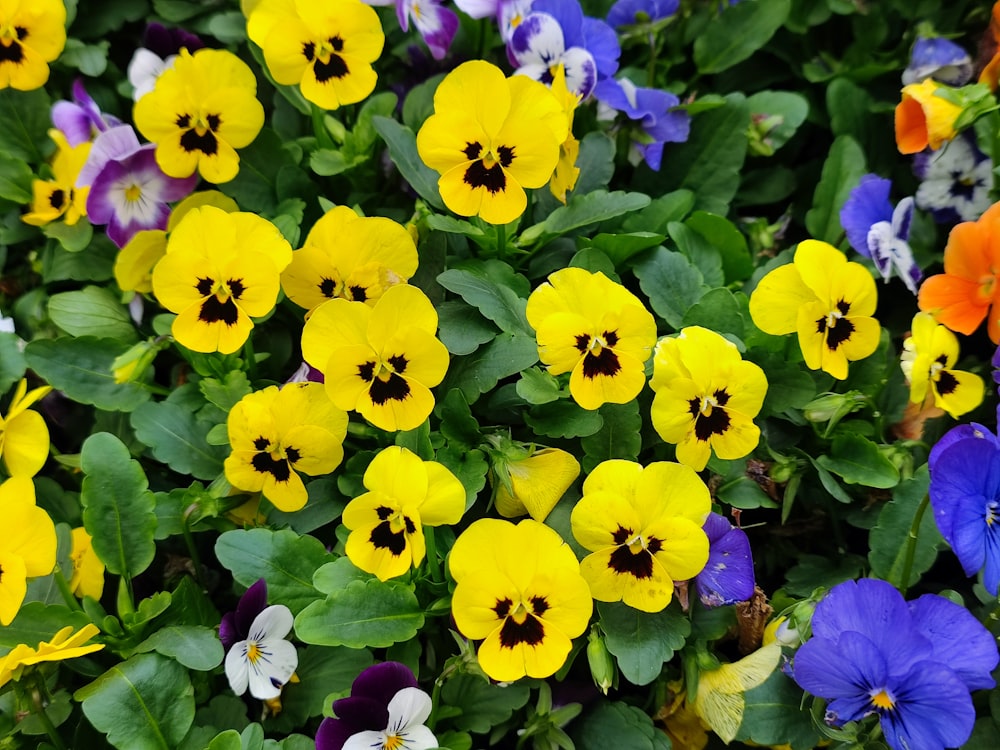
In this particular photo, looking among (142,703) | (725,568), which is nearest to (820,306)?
(725,568)

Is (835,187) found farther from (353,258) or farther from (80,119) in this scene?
(80,119)

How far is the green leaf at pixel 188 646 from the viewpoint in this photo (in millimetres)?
783

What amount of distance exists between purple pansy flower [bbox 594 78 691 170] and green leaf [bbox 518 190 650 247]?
17 cm

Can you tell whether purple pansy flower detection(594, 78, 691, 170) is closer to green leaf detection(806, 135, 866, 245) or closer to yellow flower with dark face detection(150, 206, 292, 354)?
green leaf detection(806, 135, 866, 245)

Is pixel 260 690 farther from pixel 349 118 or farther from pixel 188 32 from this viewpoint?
pixel 188 32

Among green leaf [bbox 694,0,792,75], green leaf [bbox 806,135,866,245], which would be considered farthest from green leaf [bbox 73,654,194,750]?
green leaf [bbox 694,0,792,75]

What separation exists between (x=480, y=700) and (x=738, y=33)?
96 cm

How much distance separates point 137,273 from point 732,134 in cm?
77

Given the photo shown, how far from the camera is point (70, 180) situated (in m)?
1.10

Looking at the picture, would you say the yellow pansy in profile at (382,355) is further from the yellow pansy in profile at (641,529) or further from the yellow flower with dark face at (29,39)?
the yellow flower with dark face at (29,39)

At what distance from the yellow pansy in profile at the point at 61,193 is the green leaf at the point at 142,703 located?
59 centimetres

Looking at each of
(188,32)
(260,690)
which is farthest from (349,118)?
(260,690)

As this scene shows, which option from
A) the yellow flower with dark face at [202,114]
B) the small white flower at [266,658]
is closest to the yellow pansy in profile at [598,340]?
the small white flower at [266,658]

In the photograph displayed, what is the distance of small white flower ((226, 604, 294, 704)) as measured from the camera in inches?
31.4
